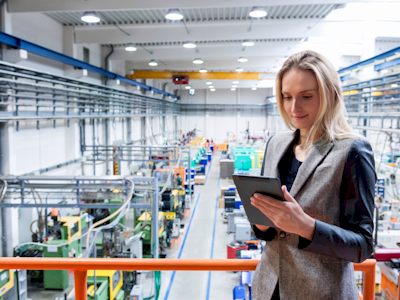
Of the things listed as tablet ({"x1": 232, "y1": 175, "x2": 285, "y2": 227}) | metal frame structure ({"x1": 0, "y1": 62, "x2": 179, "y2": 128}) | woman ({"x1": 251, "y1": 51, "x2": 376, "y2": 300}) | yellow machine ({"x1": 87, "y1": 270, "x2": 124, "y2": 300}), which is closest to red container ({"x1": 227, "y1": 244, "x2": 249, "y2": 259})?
yellow machine ({"x1": 87, "y1": 270, "x2": 124, "y2": 300})

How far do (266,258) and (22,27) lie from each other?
26.0ft

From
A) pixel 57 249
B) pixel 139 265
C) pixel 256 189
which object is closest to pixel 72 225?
pixel 57 249

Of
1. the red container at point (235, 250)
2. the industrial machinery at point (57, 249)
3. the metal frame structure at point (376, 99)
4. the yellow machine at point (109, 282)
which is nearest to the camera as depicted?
the yellow machine at point (109, 282)

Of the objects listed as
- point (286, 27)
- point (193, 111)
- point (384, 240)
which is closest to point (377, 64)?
point (286, 27)

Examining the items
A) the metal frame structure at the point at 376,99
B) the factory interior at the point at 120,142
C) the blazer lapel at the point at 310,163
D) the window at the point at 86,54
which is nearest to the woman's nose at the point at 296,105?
the blazer lapel at the point at 310,163

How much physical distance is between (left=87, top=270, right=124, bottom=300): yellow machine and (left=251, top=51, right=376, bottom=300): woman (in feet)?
17.1

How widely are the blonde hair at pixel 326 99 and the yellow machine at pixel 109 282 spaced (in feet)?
17.8

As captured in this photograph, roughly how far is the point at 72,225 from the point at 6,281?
1.94 m

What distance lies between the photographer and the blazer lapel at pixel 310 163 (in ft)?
3.05

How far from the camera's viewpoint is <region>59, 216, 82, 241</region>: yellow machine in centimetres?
741

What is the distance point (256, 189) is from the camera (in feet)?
2.86

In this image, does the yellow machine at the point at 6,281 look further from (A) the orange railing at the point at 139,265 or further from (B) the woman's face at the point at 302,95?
(B) the woman's face at the point at 302,95

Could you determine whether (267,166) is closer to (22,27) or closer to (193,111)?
(22,27)

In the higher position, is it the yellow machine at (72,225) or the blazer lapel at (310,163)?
the blazer lapel at (310,163)
